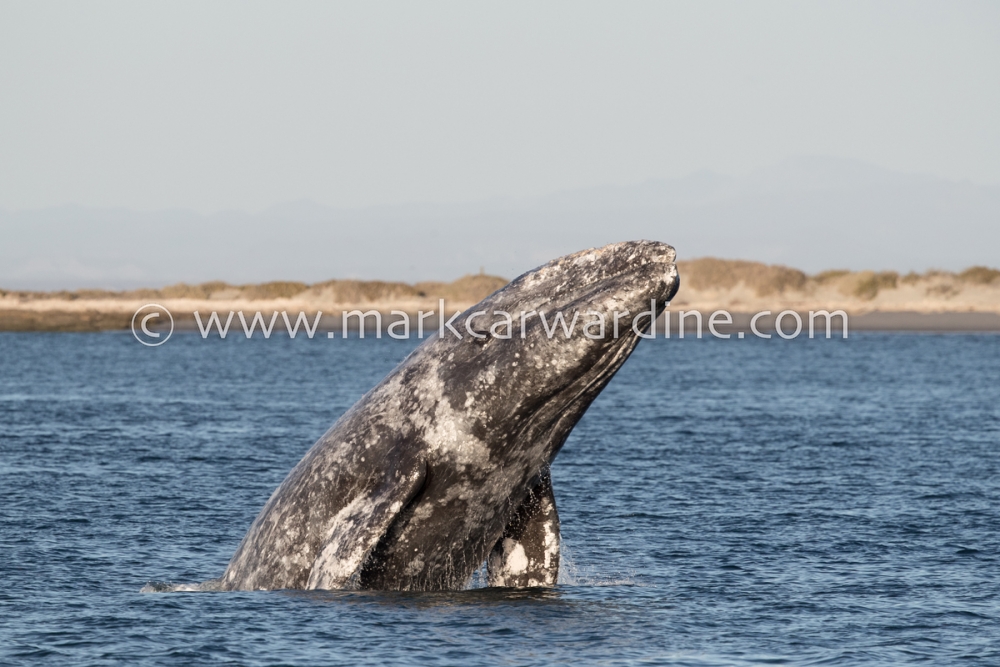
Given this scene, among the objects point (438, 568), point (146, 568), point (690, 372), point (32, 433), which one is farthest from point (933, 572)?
point (690, 372)

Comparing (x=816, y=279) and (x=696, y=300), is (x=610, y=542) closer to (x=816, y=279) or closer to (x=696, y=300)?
(x=696, y=300)

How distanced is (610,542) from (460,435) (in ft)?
17.2

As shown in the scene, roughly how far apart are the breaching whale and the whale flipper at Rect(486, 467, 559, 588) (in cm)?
23

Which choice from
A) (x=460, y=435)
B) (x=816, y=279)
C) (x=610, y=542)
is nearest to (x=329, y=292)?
(x=816, y=279)

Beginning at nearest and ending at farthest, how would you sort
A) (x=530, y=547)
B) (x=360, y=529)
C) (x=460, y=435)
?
(x=360, y=529)
(x=460, y=435)
(x=530, y=547)

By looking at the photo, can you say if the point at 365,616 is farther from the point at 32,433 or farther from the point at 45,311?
the point at 45,311

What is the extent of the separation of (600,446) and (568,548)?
1009 centimetres

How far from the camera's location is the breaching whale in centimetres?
959

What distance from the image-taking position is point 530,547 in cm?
1101

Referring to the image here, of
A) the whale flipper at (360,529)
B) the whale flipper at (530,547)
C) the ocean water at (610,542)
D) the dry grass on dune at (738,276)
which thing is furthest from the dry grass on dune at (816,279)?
the whale flipper at (360,529)

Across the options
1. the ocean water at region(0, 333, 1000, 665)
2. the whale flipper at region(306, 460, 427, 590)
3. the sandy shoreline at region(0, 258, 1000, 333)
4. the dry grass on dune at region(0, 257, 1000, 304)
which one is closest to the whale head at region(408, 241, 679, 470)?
the whale flipper at region(306, 460, 427, 590)

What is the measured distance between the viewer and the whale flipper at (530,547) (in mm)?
10797

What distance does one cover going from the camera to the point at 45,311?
323 ft

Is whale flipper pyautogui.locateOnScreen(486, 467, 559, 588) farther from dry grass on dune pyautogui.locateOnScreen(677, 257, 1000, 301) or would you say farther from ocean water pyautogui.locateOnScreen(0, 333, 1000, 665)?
dry grass on dune pyautogui.locateOnScreen(677, 257, 1000, 301)
